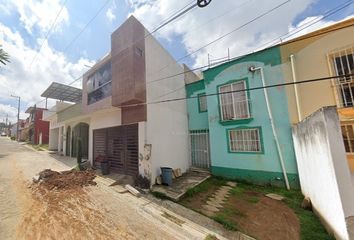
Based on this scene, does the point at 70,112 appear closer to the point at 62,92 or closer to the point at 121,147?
the point at 62,92

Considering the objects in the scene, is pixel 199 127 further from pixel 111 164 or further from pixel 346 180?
pixel 346 180

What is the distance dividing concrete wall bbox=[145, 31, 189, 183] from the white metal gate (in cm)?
50

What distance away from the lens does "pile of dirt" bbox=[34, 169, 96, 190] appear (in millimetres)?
7480

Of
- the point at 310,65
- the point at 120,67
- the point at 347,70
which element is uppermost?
the point at 120,67

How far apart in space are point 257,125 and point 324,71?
3.66m

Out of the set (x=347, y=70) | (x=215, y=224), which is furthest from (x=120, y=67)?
(x=347, y=70)

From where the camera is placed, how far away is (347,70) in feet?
22.9

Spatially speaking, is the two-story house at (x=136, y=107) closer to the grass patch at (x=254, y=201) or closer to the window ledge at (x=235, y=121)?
the grass patch at (x=254, y=201)

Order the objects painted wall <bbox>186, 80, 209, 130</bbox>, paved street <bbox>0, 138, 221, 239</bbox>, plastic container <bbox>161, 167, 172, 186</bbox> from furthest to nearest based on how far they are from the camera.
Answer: painted wall <bbox>186, 80, 209, 130</bbox>
plastic container <bbox>161, 167, 172, 186</bbox>
paved street <bbox>0, 138, 221, 239</bbox>

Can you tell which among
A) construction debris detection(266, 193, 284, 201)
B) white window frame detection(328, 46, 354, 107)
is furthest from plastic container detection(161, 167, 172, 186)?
white window frame detection(328, 46, 354, 107)

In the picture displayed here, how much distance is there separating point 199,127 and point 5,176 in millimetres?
11345

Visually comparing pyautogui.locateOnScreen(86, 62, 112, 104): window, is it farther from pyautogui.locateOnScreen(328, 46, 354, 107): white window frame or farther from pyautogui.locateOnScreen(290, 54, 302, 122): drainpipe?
pyautogui.locateOnScreen(328, 46, 354, 107): white window frame

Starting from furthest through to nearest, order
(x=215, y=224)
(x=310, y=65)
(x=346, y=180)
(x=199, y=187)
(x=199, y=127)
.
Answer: (x=199, y=127) < (x=199, y=187) < (x=310, y=65) < (x=215, y=224) < (x=346, y=180)

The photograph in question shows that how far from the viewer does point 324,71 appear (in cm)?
741
